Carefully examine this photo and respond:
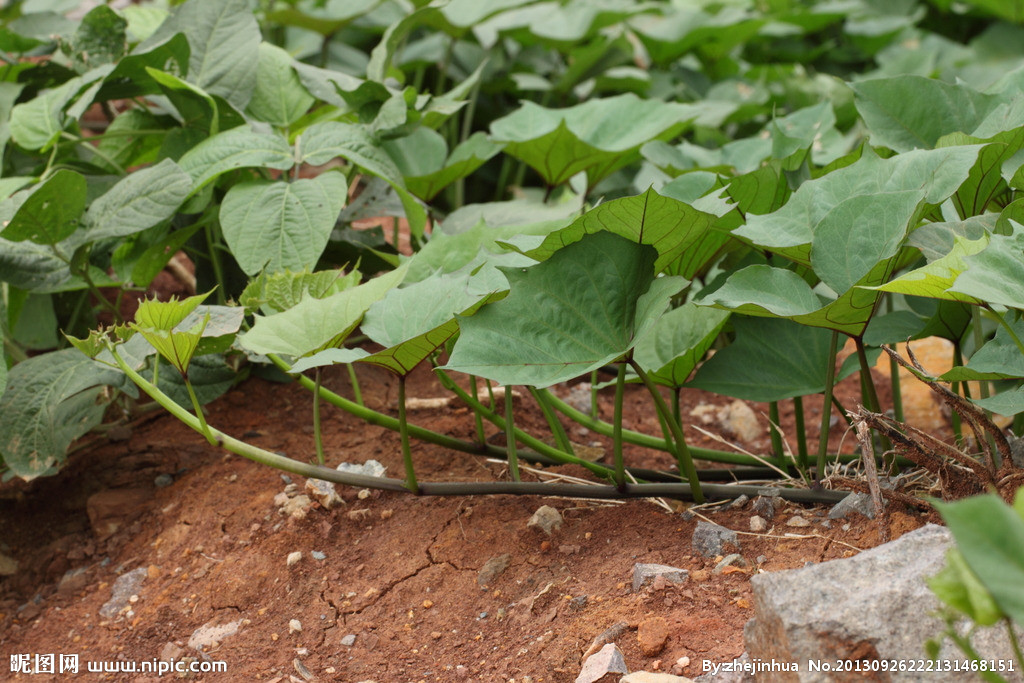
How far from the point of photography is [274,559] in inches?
45.1

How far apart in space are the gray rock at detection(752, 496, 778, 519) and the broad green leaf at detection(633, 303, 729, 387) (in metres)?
0.18

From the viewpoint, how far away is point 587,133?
1657mm

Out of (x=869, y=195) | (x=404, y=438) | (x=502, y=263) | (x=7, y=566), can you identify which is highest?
(x=869, y=195)

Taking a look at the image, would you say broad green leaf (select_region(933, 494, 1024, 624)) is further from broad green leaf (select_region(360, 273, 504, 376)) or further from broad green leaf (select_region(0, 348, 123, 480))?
broad green leaf (select_region(0, 348, 123, 480))

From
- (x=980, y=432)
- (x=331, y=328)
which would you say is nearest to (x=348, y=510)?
(x=331, y=328)

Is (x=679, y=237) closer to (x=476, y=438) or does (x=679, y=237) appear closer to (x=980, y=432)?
(x=980, y=432)

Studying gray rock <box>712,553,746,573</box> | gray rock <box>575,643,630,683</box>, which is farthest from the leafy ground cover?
gray rock <box>575,643,630,683</box>

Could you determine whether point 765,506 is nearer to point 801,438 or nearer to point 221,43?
point 801,438

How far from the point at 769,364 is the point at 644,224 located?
330 millimetres

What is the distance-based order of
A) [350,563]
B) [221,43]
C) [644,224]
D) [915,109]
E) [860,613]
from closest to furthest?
[860,613]
[644,224]
[350,563]
[915,109]
[221,43]

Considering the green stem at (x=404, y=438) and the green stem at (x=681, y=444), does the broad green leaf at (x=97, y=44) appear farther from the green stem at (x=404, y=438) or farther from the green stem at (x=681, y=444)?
the green stem at (x=681, y=444)

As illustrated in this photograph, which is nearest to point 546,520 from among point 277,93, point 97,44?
point 277,93

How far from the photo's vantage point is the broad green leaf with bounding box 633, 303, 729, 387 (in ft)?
3.52

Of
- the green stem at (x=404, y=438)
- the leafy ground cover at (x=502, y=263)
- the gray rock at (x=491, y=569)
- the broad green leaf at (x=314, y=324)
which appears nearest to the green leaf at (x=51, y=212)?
the leafy ground cover at (x=502, y=263)
